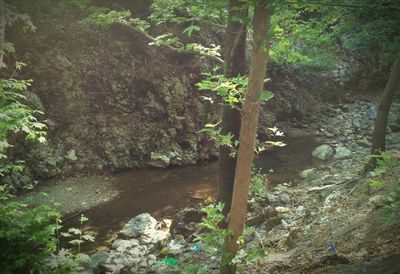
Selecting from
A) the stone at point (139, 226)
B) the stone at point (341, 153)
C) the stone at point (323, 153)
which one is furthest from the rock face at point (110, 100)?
the stone at point (341, 153)

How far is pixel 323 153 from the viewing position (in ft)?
42.9

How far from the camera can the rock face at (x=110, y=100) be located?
11.4m

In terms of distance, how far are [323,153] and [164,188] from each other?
6336mm

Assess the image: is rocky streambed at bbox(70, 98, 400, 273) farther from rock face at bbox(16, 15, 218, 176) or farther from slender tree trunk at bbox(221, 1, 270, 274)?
rock face at bbox(16, 15, 218, 176)

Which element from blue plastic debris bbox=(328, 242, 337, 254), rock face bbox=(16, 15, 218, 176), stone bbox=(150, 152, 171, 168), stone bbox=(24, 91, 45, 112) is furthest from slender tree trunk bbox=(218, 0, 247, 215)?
stone bbox=(24, 91, 45, 112)

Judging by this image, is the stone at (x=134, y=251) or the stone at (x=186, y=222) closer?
the stone at (x=134, y=251)

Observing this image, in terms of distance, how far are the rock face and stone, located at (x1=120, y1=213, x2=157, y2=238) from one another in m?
3.89

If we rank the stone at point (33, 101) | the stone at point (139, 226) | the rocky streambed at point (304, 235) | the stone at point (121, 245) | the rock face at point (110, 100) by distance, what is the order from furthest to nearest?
the rock face at point (110, 100) → the stone at point (33, 101) → the stone at point (139, 226) → the stone at point (121, 245) → the rocky streambed at point (304, 235)

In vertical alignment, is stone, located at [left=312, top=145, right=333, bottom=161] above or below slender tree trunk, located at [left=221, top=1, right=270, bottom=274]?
below

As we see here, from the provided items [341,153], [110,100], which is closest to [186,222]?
[110,100]

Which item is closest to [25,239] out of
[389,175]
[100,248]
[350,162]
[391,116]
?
[100,248]

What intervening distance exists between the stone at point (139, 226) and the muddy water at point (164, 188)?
0.35m

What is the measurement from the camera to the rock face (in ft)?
37.5

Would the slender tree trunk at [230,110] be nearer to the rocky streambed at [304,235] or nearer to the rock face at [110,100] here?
the rocky streambed at [304,235]
